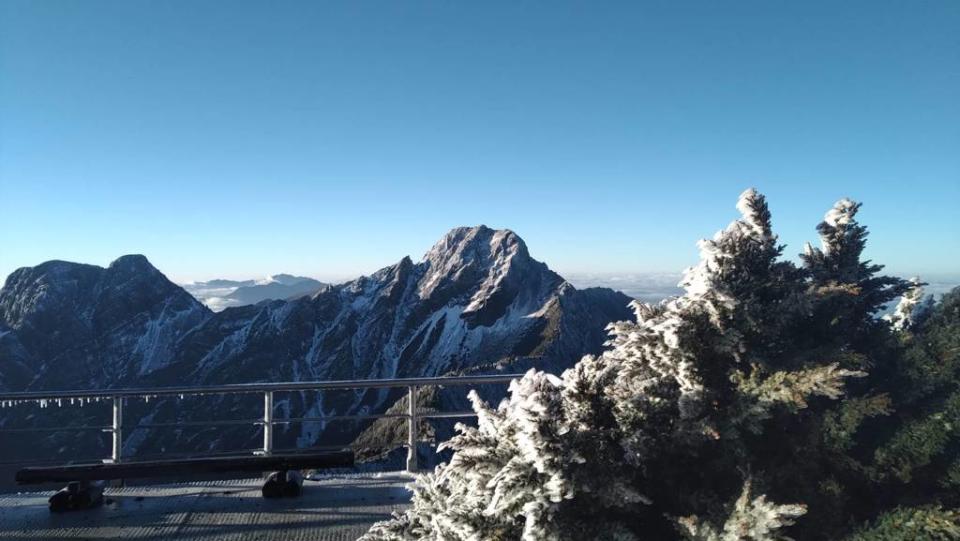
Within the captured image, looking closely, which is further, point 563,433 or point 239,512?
point 239,512

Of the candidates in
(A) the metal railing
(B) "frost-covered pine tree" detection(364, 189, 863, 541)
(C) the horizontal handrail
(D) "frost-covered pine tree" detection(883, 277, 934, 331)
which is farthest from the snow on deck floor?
(D) "frost-covered pine tree" detection(883, 277, 934, 331)

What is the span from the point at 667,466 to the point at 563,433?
2.60 ft

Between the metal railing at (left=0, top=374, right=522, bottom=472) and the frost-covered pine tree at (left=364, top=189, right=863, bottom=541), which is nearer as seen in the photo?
the frost-covered pine tree at (left=364, top=189, right=863, bottom=541)

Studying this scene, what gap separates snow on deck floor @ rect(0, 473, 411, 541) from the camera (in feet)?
18.2

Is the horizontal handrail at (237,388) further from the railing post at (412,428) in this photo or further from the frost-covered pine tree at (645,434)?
the frost-covered pine tree at (645,434)

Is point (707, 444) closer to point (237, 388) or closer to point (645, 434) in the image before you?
point (645, 434)

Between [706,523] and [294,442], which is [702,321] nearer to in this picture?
[706,523]

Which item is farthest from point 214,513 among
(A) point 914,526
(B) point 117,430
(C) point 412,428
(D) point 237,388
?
(A) point 914,526

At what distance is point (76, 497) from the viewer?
6059 mm

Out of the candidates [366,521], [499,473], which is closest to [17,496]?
[366,521]

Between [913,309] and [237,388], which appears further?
[913,309]

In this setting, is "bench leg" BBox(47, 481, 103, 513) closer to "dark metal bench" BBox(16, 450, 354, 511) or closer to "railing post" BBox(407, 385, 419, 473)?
"dark metal bench" BBox(16, 450, 354, 511)

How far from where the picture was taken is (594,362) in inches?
156

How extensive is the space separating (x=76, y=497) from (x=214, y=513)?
153 centimetres
